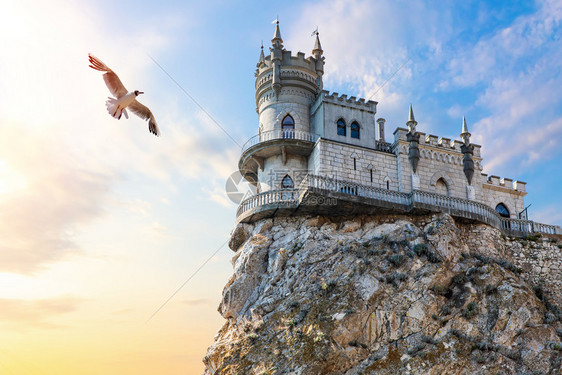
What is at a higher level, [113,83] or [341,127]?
[341,127]

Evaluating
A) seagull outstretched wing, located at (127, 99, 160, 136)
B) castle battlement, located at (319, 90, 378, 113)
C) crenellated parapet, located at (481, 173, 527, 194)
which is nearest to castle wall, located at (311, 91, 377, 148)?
castle battlement, located at (319, 90, 378, 113)

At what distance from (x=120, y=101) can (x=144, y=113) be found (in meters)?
1.25

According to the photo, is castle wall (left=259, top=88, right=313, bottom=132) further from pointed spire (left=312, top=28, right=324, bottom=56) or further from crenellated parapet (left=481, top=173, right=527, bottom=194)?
crenellated parapet (left=481, top=173, right=527, bottom=194)

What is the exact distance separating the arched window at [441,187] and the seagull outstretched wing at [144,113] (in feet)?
79.5

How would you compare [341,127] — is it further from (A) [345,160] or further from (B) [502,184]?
(B) [502,184]

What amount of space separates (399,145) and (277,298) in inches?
524

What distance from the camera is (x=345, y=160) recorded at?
3316 centimetres

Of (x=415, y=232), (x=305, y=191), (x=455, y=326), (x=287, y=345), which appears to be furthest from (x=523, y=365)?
(x=305, y=191)

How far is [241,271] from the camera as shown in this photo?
97.9 ft

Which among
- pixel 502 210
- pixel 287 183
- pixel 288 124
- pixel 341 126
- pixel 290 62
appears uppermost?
pixel 290 62

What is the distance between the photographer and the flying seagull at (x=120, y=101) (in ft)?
43.1

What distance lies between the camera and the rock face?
24.5 m

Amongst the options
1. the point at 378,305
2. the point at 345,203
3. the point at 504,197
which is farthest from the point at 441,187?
the point at 378,305

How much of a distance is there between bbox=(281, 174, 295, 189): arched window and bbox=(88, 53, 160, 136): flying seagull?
62.1 feet
